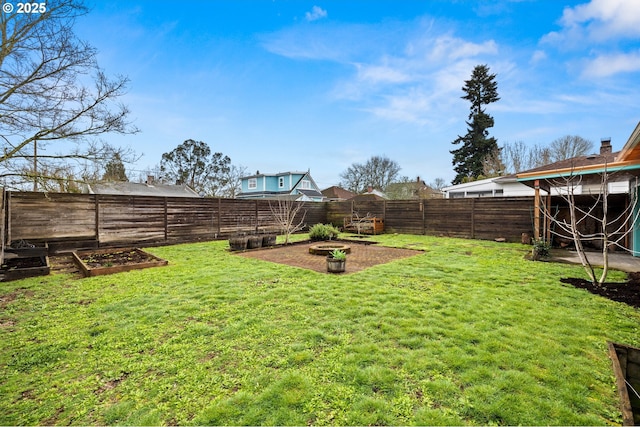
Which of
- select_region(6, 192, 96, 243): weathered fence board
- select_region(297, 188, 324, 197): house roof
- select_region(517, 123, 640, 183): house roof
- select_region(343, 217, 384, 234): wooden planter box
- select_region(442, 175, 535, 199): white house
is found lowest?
select_region(343, 217, 384, 234): wooden planter box

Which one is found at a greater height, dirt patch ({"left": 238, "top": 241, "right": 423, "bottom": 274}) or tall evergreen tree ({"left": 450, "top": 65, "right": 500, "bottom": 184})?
tall evergreen tree ({"left": 450, "top": 65, "right": 500, "bottom": 184})

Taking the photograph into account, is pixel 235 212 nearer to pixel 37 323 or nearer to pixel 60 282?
pixel 60 282

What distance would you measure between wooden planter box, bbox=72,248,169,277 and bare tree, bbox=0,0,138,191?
2.15 meters

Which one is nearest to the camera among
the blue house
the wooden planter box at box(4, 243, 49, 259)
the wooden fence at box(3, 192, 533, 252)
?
the wooden planter box at box(4, 243, 49, 259)

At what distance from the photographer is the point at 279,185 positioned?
30.8 meters

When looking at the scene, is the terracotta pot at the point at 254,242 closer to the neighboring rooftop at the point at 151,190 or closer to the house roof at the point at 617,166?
the house roof at the point at 617,166

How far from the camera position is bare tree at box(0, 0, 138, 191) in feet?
17.0

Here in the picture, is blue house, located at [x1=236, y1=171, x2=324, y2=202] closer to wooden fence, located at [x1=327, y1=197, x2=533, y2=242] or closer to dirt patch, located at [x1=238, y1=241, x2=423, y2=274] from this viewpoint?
wooden fence, located at [x1=327, y1=197, x2=533, y2=242]

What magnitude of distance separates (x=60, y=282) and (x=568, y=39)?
54.0ft

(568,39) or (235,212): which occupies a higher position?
(568,39)

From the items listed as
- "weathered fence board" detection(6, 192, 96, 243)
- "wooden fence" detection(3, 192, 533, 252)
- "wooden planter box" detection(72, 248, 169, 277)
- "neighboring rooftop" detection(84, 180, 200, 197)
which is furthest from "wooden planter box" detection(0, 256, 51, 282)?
"neighboring rooftop" detection(84, 180, 200, 197)

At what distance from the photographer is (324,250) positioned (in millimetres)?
8125

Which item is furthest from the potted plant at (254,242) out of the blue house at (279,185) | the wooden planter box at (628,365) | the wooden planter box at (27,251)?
the blue house at (279,185)

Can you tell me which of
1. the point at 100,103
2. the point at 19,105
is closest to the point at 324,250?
the point at 100,103
